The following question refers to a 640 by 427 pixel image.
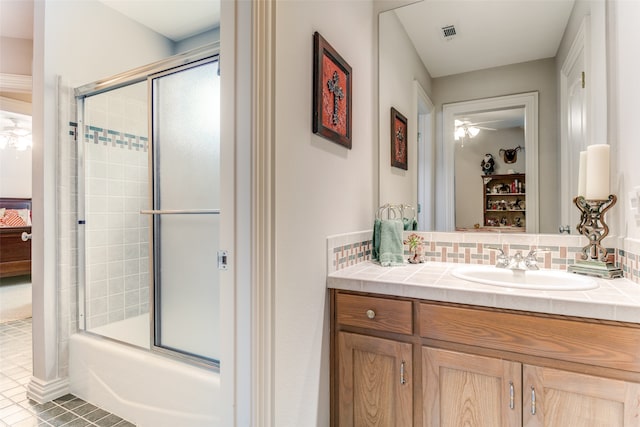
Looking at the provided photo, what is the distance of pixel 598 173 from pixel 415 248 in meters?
0.84

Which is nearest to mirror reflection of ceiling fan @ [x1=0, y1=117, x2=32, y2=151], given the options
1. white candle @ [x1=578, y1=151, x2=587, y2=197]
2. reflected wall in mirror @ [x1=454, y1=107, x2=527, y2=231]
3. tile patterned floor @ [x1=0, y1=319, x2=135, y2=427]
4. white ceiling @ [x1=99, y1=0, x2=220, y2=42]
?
white ceiling @ [x1=99, y1=0, x2=220, y2=42]

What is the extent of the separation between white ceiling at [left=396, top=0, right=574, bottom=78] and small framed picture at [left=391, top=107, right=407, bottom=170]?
30 cm

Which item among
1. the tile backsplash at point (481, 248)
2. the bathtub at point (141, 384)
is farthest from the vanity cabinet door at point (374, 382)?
the bathtub at point (141, 384)

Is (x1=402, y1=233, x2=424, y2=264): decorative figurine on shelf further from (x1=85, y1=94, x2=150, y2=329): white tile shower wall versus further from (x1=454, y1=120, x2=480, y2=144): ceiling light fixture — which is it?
(x1=85, y1=94, x2=150, y2=329): white tile shower wall

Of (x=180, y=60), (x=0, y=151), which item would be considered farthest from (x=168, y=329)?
(x=0, y=151)

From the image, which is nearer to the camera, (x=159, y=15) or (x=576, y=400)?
(x=576, y=400)

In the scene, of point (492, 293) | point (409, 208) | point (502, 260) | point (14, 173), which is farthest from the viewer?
point (14, 173)

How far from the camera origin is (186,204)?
1836 millimetres

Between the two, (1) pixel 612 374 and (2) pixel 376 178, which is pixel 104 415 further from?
(1) pixel 612 374

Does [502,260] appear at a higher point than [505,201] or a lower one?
lower

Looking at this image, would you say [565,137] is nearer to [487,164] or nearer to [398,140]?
[487,164]

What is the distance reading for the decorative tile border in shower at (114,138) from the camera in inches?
82.5

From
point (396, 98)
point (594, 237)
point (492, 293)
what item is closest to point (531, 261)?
point (594, 237)

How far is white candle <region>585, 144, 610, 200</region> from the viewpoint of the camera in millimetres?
1350
